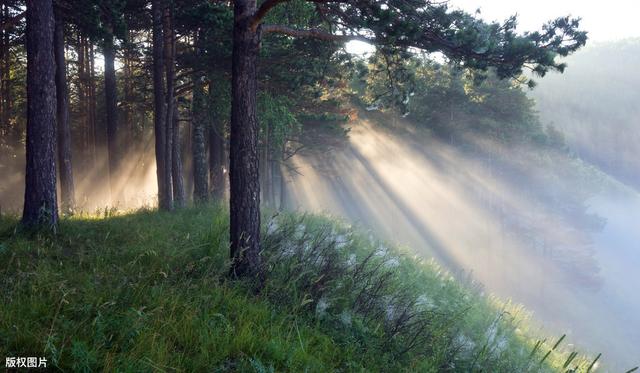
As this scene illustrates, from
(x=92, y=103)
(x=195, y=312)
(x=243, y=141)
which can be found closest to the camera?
(x=195, y=312)

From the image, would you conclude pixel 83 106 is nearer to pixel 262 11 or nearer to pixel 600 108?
pixel 262 11

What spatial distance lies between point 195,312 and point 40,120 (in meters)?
5.18

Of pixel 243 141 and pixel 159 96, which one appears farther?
pixel 159 96

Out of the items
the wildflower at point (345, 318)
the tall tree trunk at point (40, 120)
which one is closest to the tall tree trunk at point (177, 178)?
the tall tree trunk at point (40, 120)

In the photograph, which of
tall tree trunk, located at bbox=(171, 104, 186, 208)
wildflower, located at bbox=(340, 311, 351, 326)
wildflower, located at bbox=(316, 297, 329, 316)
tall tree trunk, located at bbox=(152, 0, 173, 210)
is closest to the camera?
wildflower, located at bbox=(340, 311, 351, 326)

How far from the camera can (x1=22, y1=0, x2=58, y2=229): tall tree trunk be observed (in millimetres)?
7156

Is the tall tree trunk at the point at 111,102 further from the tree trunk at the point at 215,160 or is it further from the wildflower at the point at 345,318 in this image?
the wildflower at the point at 345,318

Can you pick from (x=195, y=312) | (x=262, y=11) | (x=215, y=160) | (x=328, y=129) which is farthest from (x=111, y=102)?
(x=195, y=312)

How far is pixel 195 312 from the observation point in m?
4.17

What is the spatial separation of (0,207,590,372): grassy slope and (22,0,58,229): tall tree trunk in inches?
20.3

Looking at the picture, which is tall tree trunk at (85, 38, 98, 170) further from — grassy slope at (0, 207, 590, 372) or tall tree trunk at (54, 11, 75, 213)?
grassy slope at (0, 207, 590, 372)

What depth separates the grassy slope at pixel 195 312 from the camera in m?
3.47

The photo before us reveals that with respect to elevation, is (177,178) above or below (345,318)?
above

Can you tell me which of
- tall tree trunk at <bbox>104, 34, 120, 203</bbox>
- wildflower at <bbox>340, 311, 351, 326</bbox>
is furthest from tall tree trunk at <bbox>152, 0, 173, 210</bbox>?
wildflower at <bbox>340, 311, 351, 326</bbox>
